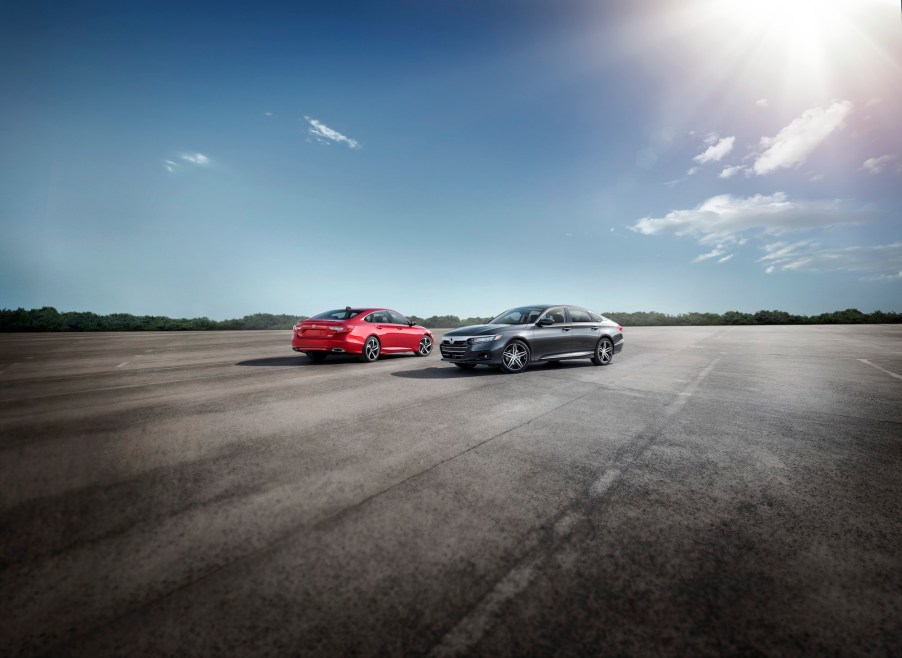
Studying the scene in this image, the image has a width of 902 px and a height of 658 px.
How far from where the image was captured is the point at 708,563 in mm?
2377

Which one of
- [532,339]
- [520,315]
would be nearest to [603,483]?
[532,339]

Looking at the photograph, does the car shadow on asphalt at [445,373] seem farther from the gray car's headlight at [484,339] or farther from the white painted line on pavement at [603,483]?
the white painted line on pavement at [603,483]

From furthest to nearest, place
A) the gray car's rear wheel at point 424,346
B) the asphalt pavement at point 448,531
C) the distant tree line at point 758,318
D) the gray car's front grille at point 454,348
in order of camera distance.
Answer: the distant tree line at point 758,318
the gray car's rear wheel at point 424,346
the gray car's front grille at point 454,348
the asphalt pavement at point 448,531

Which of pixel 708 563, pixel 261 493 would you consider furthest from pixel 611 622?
pixel 261 493

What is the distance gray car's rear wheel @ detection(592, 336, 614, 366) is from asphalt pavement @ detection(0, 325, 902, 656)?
567 cm

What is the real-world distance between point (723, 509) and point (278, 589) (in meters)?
3.02

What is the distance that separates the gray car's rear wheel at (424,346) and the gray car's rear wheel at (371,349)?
2111mm

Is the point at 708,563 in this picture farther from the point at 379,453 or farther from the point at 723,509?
the point at 379,453

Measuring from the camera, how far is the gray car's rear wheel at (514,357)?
32.2 feet

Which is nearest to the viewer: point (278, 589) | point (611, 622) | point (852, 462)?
point (611, 622)

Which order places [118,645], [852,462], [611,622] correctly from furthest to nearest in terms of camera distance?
1. [852,462]
2. [611,622]
3. [118,645]

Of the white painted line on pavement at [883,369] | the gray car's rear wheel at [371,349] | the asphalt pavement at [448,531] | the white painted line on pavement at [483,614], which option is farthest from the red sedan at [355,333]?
the white painted line on pavement at [883,369]

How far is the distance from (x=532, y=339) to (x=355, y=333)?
15.6 feet

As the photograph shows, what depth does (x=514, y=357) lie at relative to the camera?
9984 millimetres
